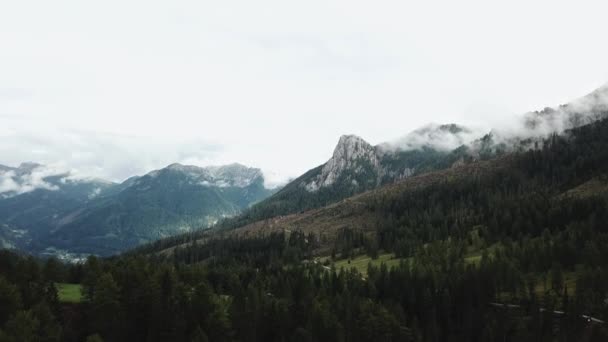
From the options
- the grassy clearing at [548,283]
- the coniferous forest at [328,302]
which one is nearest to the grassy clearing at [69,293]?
the coniferous forest at [328,302]

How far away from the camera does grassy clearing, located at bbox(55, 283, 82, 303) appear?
95.9m

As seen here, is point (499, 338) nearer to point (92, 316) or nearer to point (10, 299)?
point (92, 316)

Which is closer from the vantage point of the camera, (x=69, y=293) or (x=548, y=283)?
(x=69, y=293)

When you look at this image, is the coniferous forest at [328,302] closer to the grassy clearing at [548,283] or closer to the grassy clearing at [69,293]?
the grassy clearing at [548,283]

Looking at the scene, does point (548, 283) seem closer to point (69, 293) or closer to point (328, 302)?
point (328, 302)

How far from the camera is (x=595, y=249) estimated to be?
13025 cm

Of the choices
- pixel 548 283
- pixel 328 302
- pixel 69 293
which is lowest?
pixel 548 283

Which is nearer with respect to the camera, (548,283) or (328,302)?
(328,302)

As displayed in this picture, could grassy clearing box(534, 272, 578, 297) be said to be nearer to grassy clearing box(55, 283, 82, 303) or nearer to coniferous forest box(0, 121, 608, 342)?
coniferous forest box(0, 121, 608, 342)

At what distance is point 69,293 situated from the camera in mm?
105562

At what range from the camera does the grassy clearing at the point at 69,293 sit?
95912mm

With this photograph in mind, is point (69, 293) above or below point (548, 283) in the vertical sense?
above

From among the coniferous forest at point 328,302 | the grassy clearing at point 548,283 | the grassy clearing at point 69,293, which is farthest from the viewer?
the grassy clearing at point 548,283

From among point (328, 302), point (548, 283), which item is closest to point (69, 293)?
Answer: point (328, 302)
